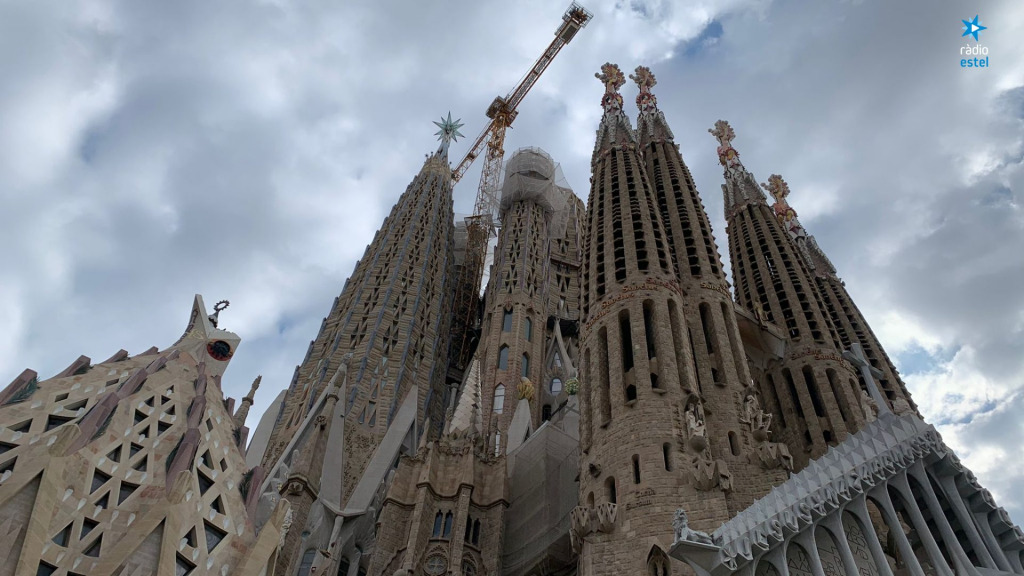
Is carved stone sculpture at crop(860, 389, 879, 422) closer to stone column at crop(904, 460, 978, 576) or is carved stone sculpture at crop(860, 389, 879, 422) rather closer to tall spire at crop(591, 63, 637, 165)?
stone column at crop(904, 460, 978, 576)

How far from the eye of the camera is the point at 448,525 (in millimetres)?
24516

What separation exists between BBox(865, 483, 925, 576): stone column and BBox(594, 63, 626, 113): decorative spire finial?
2841 centimetres

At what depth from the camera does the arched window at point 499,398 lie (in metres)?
34.8

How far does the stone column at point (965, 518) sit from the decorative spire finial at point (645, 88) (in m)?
32.0

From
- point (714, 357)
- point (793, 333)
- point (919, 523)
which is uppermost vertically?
point (793, 333)

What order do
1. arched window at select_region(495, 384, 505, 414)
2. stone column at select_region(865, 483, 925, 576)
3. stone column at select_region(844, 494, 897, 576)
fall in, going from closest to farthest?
1. stone column at select_region(844, 494, 897, 576)
2. stone column at select_region(865, 483, 925, 576)
3. arched window at select_region(495, 384, 505, 414)

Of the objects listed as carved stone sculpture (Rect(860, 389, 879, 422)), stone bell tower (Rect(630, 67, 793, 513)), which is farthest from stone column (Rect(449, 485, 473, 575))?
carved stone sculpture (Rect(860, 389, 879, 422))

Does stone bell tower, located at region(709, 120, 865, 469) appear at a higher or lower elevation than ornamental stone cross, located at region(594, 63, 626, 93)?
lower

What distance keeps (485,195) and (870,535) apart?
152 ft

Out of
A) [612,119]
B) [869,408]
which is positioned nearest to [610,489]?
[869,408]

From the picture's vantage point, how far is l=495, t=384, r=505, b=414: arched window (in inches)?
1372

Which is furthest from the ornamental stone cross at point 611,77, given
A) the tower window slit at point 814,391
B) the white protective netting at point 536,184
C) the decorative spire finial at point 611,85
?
the tower window slit at point 814,391

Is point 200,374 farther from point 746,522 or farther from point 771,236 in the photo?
point 771,236

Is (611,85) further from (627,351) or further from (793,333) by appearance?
(627,351)
